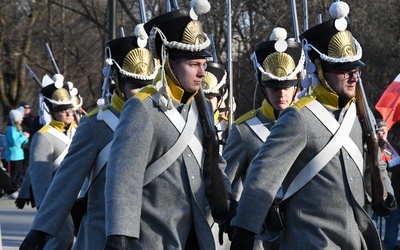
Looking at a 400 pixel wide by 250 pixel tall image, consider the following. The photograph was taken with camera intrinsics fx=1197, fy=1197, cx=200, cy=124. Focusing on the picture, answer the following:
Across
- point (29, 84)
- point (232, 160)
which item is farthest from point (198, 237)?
point (29, 84)

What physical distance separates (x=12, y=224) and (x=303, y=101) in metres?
10.6

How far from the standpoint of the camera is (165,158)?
6.05 meters

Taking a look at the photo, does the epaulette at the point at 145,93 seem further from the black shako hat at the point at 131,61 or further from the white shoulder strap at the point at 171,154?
the black shako hat at the point at 131,61

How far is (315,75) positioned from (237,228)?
985 mm

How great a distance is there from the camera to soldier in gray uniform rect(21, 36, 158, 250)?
6605 millimetres

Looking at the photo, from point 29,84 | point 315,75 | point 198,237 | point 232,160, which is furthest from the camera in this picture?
point 29,84

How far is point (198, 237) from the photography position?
6.11 metres

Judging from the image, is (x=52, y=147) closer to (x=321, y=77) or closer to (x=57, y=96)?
(x=57, y=96)

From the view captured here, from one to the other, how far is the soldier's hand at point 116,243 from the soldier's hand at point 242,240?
702 mm

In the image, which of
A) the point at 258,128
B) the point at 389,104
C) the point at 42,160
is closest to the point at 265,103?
the point at 258,128

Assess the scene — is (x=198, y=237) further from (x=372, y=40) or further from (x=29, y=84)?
(x=29, y=84)

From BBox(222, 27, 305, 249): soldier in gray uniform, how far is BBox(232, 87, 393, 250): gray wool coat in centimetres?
146

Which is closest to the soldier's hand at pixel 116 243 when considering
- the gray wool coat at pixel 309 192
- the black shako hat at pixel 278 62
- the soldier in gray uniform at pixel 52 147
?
the gray wool coat at pixel 309 192

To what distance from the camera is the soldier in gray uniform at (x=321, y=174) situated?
6.23 m
